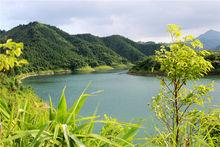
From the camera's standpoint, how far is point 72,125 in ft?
5.42

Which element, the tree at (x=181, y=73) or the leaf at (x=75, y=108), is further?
the tree at (x=181, y=73)

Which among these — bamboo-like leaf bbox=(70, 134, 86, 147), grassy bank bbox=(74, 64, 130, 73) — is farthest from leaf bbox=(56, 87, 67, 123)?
grassy bank bbox=(74, 64, 130, 73)

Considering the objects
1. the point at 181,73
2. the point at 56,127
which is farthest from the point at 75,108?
the point at 181,73

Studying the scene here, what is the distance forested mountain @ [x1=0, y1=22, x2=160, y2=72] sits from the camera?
13838 centimetres

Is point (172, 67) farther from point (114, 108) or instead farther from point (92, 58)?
point (92, 58)

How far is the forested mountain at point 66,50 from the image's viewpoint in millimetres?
138375

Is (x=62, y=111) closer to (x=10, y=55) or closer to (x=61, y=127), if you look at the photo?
(x=61, y=127)

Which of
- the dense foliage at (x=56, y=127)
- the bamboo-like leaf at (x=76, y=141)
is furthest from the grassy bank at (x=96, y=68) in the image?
the bamboo-like leaf at (x=76, y=141)

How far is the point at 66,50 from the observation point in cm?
15862

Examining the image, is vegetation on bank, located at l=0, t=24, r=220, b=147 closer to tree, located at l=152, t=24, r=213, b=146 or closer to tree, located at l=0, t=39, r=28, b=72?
tree, located at l=0, t=39, r=28, b=72

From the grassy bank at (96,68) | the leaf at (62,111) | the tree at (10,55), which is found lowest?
the grassy bank at (96,68)

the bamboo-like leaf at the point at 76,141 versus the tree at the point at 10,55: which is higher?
the tree at the point at 10,55

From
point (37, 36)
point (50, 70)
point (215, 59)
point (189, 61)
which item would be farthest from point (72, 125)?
point (37, 36)

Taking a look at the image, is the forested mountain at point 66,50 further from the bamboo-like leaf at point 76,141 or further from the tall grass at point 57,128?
the bamboo-like leaf at point 76,141
